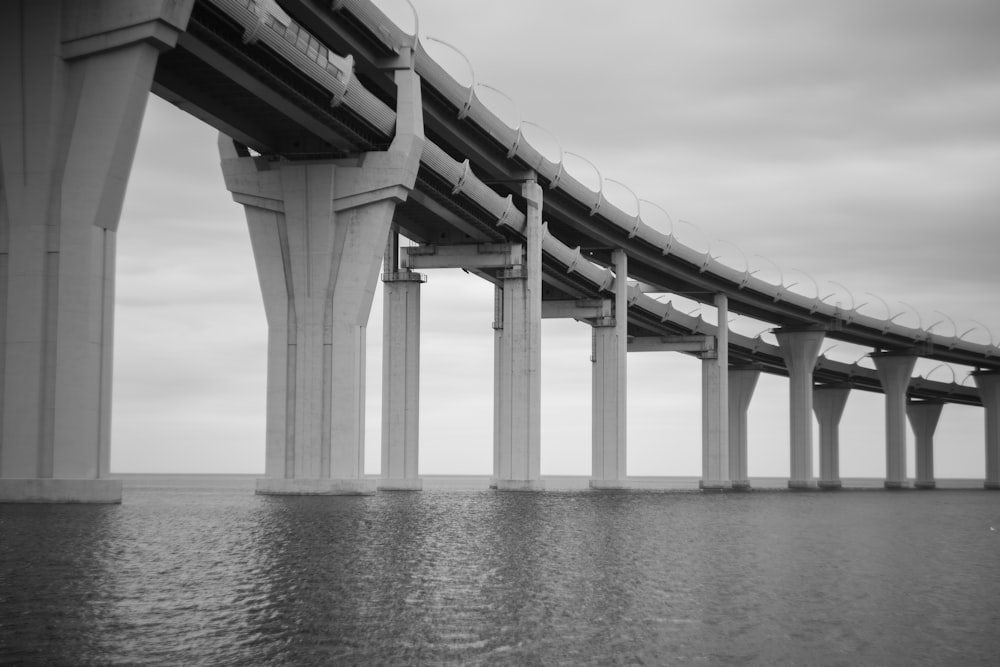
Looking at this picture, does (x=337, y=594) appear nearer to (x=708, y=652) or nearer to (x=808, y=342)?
(x=708, y=652)

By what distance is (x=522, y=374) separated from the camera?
67375mm

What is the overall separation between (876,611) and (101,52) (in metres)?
23.5

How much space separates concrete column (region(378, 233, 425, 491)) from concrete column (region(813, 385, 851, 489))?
84.8 meters

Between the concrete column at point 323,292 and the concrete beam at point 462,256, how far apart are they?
16.2 meters

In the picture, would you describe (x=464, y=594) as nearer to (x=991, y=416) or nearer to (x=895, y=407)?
(x=895, y=407)

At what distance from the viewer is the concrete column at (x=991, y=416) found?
13900 centimetres

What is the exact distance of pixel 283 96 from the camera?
41938 mm

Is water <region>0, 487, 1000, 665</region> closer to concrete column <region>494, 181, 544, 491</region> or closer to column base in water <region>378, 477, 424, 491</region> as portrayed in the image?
column base in water <region>378, 477, 424, 491</region>

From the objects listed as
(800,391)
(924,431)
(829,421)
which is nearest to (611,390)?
(800,391)

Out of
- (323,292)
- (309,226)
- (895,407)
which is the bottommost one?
(895,407)

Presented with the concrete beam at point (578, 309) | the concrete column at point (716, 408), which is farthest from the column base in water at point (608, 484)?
the concrete column at point (716, 408)

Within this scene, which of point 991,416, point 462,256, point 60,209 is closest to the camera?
point 60,209

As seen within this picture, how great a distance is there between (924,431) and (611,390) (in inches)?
3542

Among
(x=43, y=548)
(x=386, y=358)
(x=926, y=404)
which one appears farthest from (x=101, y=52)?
(x=926, y=404)
